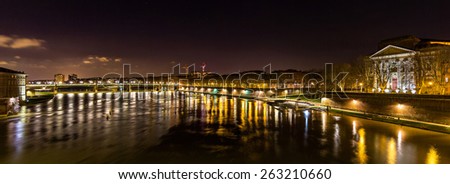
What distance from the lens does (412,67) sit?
207 feet

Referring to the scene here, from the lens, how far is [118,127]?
969 inches

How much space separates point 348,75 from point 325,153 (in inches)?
2577

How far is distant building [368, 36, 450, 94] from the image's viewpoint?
51.0m

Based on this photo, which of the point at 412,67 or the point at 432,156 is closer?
the point at 432,156

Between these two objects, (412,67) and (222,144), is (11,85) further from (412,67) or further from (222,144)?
(412,67)

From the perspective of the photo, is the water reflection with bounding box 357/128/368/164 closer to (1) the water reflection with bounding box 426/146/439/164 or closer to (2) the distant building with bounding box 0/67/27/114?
(1) the water reflection with bounding box 426/146/439/164

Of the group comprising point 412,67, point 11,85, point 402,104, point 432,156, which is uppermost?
point 412,67

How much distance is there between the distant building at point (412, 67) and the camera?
2009 inches

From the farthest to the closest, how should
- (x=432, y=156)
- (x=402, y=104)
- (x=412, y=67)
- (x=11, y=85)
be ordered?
(x=412, y=67) < (x=11, y=85) < (x=402, y=104) < (x=432, y=156)

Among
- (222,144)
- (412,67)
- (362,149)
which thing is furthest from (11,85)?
(412,67)

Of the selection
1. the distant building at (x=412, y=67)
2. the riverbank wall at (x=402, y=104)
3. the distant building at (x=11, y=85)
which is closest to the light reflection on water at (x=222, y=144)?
the riverbank wall at (x=402, y=104)

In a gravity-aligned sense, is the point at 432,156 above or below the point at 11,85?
below

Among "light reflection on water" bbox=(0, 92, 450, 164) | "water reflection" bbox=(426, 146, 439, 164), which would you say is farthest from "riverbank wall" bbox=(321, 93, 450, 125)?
"water reflection" bbox=(426, 146, 439, 164)

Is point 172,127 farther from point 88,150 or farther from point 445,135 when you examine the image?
point 445,135
